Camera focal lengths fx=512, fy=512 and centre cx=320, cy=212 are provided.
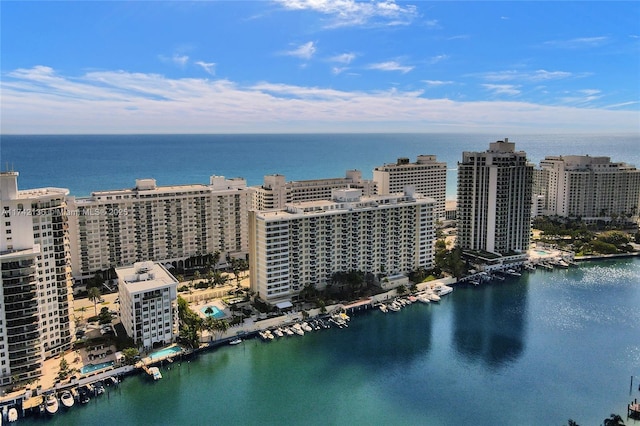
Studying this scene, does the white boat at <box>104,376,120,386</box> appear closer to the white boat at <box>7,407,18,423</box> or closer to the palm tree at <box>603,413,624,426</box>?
the white boat at <box>7,407,18,423</box>

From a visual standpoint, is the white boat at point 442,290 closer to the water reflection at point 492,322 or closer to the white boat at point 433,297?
the water reflection at point 492,322

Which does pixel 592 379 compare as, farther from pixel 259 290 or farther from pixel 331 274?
pixel 259 290

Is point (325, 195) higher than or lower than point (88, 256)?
higher

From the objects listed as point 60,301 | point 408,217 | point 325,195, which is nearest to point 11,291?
point 60,301

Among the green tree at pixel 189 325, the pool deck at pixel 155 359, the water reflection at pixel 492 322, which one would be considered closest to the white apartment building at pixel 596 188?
the water reflection at pixel 492 322

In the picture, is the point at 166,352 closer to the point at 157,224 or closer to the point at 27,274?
the point at 27,274

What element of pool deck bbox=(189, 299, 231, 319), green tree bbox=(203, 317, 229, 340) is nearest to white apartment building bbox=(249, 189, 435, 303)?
pool deck bbox=(189, 299, 231, 319)

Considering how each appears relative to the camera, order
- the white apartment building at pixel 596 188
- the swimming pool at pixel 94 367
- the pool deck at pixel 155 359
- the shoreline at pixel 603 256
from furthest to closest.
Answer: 1. the white apartment building at pixel 596 188
2. the shoreline at pixel 603 256
3. the pool deck at pixel 155 359
4. the swimming pool at pixel 94 367
